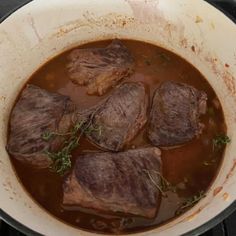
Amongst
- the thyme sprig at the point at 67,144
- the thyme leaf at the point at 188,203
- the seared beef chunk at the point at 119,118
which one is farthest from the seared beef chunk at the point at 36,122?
the thyme leaf at the point at 188,203

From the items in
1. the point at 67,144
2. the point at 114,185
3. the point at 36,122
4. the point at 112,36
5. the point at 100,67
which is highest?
the point at 112,36

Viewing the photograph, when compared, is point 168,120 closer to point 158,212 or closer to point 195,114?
point 195,114

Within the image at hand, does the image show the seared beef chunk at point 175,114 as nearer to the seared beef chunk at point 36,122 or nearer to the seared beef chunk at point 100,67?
the seared beef chunk at point 100,67

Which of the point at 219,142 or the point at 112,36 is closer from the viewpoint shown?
the point at 219,142

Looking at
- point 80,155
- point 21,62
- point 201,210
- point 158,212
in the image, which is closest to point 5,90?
point 21,62

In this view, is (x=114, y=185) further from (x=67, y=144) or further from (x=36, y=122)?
(x=36, y=122)

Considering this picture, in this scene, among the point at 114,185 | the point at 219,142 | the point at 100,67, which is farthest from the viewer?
the point at 100,67

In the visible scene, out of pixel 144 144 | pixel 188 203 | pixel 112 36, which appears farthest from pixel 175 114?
pixel 112 36
